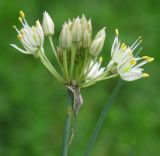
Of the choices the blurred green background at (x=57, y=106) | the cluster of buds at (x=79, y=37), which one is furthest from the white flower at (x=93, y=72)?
the blurred green background at (x=57, y=106)

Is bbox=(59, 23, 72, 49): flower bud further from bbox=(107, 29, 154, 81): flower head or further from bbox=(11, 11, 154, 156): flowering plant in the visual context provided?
bbox=(107, 29, 154, 81): flower head

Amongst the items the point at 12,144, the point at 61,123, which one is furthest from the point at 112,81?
the point at 12,144

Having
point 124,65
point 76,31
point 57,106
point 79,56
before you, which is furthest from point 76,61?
point 57,106

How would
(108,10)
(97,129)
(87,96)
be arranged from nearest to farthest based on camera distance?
(97,129) < (87,96) < (108,10)

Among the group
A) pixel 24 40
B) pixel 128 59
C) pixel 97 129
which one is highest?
pixel 24 40

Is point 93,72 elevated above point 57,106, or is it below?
above

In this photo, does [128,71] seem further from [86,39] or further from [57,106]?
[57,106]

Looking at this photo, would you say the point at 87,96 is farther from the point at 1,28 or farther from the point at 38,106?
the point at 1,28

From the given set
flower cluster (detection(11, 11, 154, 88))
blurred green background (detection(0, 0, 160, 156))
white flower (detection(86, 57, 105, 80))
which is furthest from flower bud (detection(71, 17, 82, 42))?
blurred green background (detection(0, 0, 160, 156))
